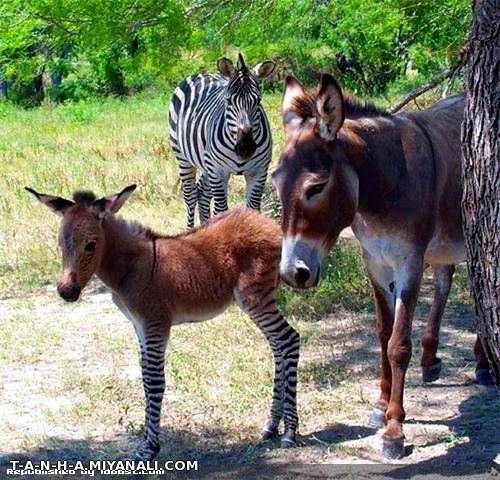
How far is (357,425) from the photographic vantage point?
6.11 m

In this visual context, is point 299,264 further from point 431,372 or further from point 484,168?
point 431,372

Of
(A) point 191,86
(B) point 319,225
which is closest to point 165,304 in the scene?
(B) point 319,225

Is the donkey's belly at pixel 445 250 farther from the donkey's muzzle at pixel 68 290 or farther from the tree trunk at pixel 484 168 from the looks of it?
the donkey's muzzle at pixel 68 290

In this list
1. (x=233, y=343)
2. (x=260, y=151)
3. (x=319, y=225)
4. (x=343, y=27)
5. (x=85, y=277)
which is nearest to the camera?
(x=319, y=225)

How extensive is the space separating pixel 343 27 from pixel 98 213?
22.8 ft

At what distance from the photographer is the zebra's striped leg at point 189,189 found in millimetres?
12039

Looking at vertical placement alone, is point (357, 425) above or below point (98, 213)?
below

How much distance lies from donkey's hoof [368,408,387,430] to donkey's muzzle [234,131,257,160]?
17.3 ft

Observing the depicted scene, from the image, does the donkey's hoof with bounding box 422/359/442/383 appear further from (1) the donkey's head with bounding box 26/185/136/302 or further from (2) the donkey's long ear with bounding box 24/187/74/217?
(2) the donkey's long ear with bounding box 24/187/74/217

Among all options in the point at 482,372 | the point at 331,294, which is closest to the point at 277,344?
the point at 482,372

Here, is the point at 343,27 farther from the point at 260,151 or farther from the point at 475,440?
the point at 475,440

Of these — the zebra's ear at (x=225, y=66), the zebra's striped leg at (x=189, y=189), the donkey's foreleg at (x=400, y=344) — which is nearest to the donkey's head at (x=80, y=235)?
the donkey's foreleg at (x=400, y=344)

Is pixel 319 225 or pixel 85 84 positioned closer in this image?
pixel 319 225

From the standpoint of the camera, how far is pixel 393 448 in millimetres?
5523
